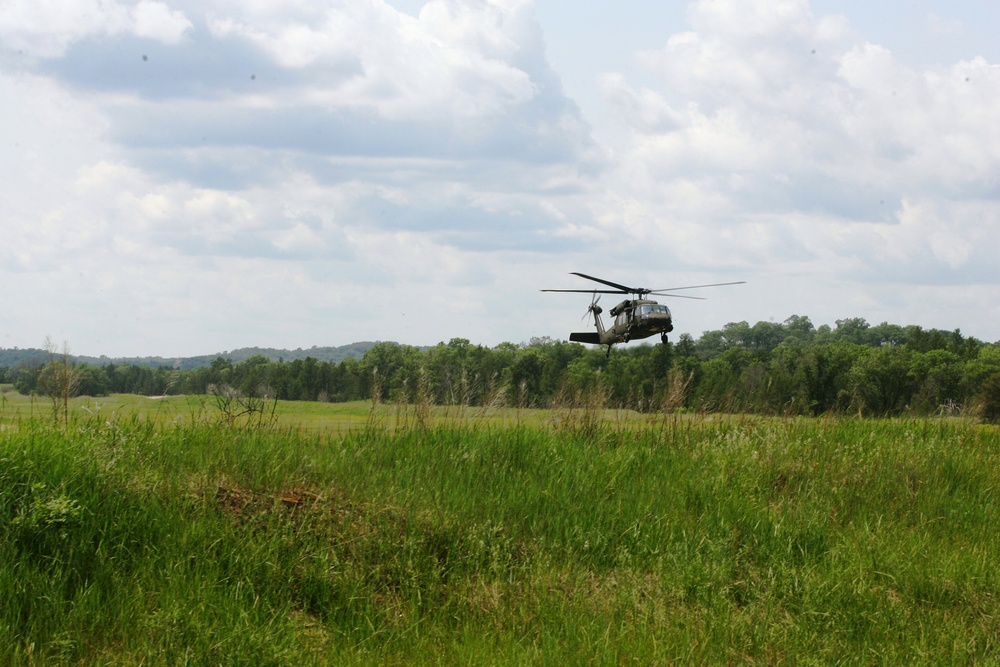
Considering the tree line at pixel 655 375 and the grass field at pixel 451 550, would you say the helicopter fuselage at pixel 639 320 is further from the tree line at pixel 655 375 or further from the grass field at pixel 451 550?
the grass field at pixel 451 550

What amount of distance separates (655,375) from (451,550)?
221ft

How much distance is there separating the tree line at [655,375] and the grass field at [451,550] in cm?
120

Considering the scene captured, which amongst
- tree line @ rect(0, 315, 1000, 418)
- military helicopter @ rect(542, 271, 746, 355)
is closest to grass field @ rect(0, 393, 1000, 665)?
tree line @ rect(0, 315, 1000, 418)

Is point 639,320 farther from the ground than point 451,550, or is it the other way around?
point 639,320

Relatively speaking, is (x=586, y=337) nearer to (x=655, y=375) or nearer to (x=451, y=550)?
(x=451, y=550)

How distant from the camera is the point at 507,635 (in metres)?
5.98

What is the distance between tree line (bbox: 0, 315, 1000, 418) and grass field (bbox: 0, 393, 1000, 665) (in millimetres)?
1202

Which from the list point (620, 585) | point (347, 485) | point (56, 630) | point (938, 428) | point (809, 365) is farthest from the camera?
point (809, 365)

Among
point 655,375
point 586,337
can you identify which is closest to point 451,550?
point 586,337

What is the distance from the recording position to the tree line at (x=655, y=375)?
11641mm

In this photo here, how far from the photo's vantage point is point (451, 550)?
23.8 feet

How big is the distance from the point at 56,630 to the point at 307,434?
14.1 feet

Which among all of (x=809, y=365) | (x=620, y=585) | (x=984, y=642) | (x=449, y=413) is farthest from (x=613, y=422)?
(x=809, y=365)

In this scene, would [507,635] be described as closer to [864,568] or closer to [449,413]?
[864,568]
